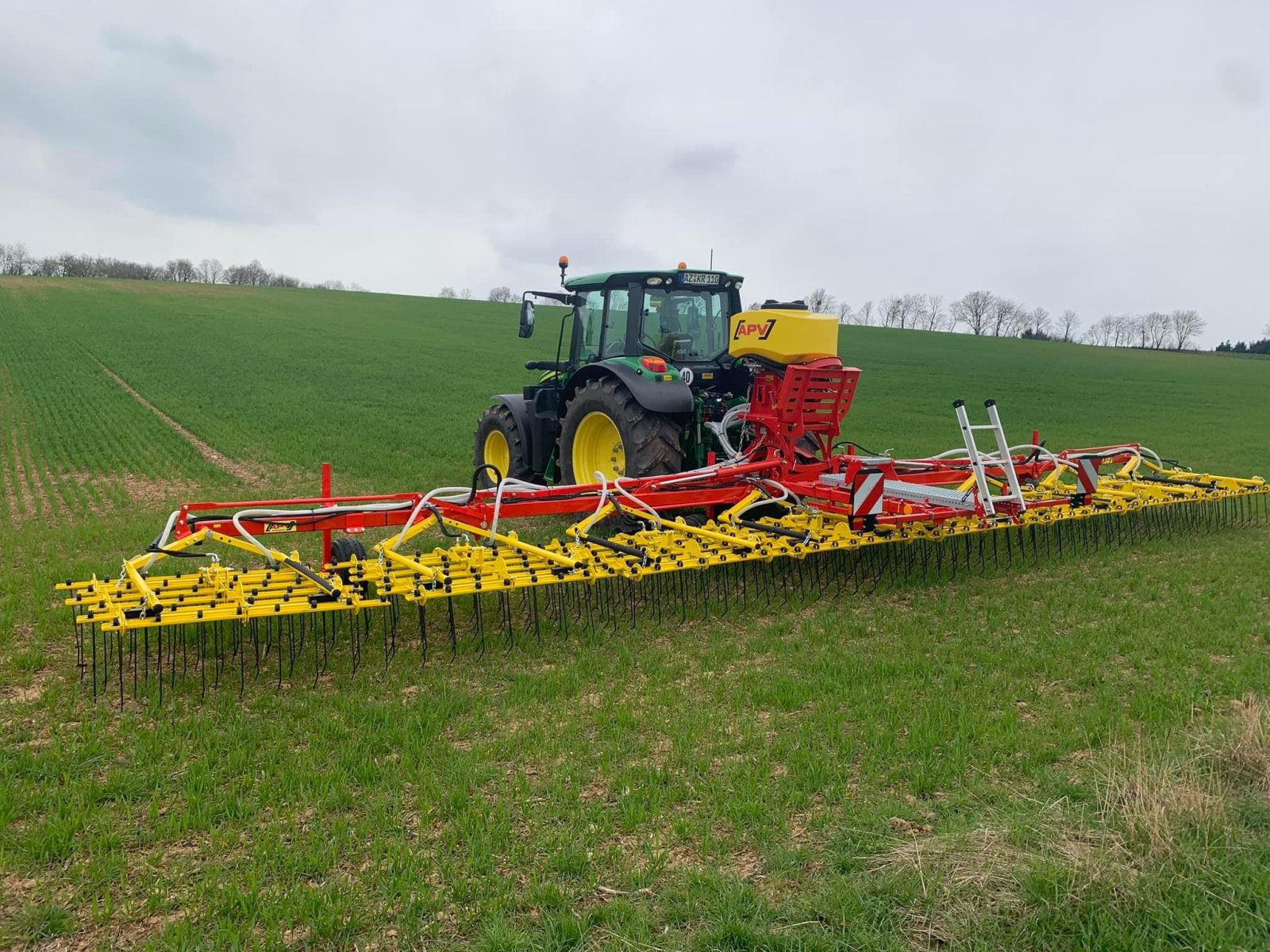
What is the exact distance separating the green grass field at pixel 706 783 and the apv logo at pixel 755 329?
84.1 inches

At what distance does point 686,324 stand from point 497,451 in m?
2.52

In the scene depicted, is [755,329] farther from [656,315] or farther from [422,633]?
[422,633]

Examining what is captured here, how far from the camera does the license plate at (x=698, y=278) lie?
754 cm

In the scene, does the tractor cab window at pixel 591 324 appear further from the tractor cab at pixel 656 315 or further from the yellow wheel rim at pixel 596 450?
the yellow wheel rim at pixel 596 450

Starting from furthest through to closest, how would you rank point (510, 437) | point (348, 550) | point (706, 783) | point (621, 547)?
point (510, 437) < point (348, 550) < point (621, 547) < point (706, 783)

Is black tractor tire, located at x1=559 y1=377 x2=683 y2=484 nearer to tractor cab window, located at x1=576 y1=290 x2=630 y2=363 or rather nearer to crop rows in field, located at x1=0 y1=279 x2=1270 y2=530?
tractor cab window, located at x1=576 y1=290 x2=630 y2=363

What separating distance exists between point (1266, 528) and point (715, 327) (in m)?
5.34

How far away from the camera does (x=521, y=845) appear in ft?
9.55

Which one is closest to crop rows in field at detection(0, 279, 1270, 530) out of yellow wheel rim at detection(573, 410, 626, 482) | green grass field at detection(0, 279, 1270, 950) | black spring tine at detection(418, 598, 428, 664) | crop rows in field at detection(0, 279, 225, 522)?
crop rows in field at detection(0, 279, 225, 522)

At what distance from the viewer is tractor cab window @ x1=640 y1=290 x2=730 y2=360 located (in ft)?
24.7

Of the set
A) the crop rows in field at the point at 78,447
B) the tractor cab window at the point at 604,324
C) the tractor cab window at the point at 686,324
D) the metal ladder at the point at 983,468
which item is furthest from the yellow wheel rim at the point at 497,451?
the metal ladder at the point at 983,468

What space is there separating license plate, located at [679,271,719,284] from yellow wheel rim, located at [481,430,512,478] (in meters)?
2.49

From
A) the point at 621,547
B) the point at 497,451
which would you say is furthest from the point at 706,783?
the point at 497,451

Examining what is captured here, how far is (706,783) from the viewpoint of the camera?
333cm
